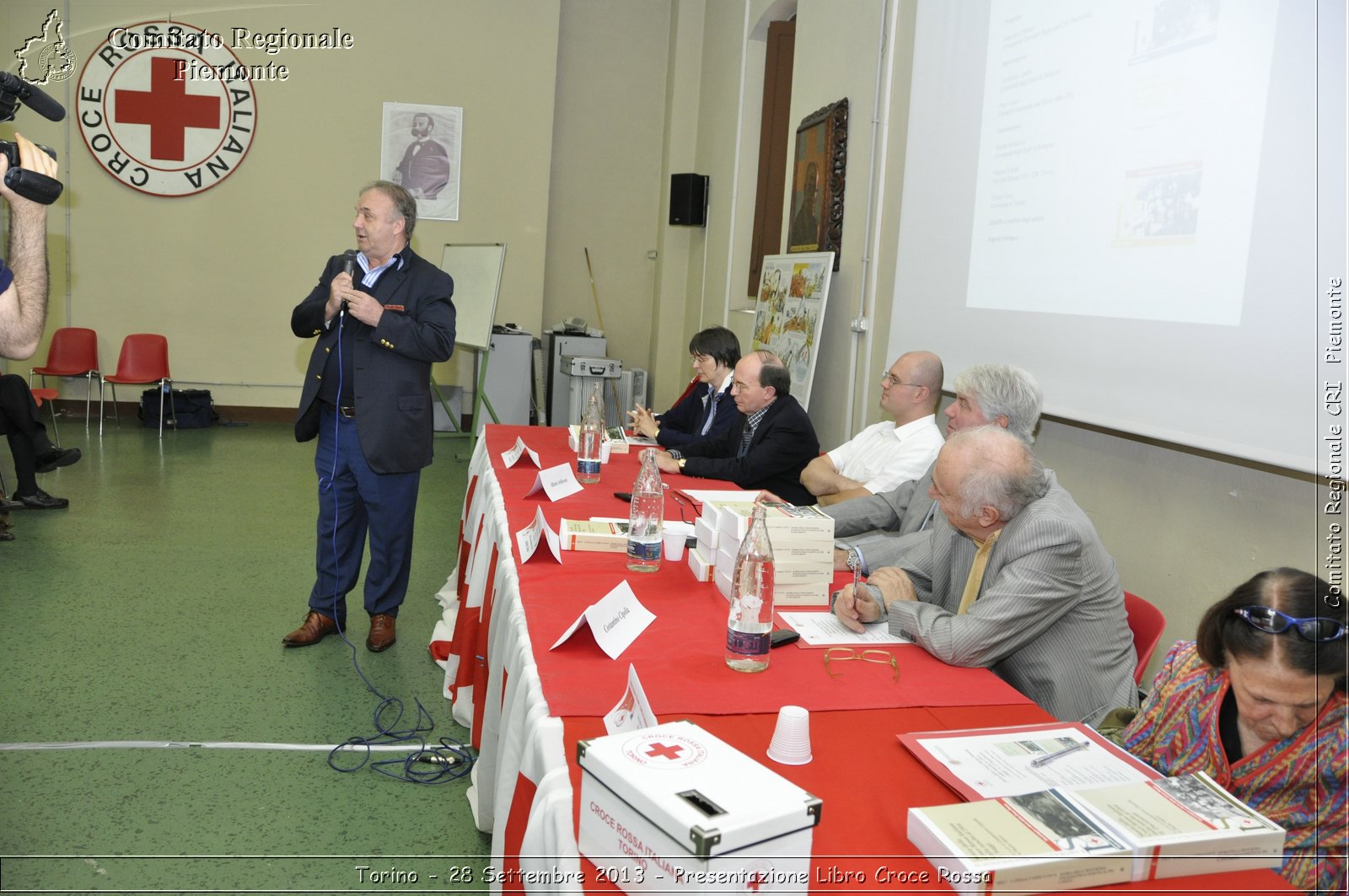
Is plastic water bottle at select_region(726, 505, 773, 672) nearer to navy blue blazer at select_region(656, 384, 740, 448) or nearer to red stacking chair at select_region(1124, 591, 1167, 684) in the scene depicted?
red stacking chair at select_region(1124, 591, 1167, 684)

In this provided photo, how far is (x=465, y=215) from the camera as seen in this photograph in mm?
8492

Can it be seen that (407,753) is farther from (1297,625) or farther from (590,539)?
(1297,625)

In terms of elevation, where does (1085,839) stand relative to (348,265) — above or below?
below

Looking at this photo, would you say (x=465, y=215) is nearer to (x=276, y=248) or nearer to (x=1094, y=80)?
(x=276, y=248)

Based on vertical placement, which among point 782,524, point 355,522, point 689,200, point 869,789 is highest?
point 689,200

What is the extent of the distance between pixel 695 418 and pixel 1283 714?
148 inches

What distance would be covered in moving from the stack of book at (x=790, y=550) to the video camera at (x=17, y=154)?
1376mm

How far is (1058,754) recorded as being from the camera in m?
1.40

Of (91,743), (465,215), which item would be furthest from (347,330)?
(465,215)

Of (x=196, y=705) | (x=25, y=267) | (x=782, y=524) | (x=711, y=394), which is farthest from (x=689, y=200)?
(x=25, y=267)

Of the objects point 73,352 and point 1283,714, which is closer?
point 1283,714

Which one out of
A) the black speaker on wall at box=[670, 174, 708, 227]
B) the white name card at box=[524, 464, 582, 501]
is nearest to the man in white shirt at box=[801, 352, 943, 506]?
the white name card at box=[524, 464, 582, 501]

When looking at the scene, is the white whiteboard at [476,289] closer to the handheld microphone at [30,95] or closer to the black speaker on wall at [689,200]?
the black speaker on wall at [689,200]

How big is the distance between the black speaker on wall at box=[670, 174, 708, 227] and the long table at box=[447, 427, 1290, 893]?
20.2 ft
